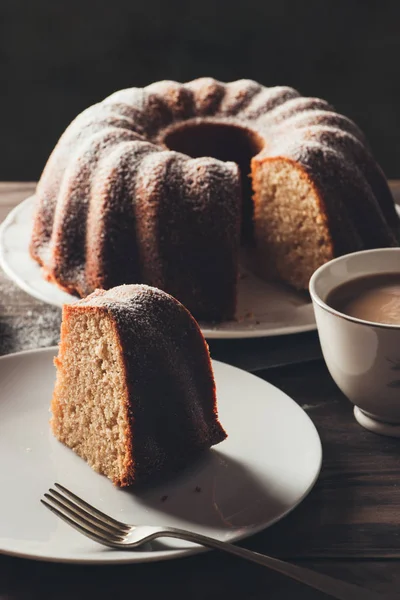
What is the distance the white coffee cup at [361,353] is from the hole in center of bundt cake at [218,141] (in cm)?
73

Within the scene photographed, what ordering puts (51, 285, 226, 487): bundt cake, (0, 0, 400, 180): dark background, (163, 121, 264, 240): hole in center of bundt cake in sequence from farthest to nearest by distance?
(0, 0, 400, 180): dark background, (163, 121, 264, 240): hole in center of bundt cake, (51, 285, 226, 487): bundt cake

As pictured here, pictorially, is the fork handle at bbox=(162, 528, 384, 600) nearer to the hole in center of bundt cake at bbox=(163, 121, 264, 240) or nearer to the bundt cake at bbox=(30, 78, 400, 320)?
the bundt cake at bbox=(30, 78, 400, 320)

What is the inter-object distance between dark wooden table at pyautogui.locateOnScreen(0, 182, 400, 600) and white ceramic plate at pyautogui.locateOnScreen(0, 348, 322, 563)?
1.7 inches

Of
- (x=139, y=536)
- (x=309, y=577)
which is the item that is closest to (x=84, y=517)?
(x=139, y=536)

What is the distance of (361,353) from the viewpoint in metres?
1.32

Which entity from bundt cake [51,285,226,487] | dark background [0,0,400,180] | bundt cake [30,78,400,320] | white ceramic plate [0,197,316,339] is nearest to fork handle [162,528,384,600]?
bundt cake [51,285,226,487]

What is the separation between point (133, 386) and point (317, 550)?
0.32 meters

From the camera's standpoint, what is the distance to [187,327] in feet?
4.23

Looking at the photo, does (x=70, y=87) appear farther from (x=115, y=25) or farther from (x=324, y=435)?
(x=324, y=435)

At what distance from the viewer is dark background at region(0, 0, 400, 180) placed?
3.56m

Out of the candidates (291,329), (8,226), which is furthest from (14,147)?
(291,329)

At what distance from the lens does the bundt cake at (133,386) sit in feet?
3.99

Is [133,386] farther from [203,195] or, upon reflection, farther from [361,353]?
[203,195]

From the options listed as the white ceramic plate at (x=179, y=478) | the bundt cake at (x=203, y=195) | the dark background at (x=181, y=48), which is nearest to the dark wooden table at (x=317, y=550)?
the white ceramic plate at (x=179, y=478)
